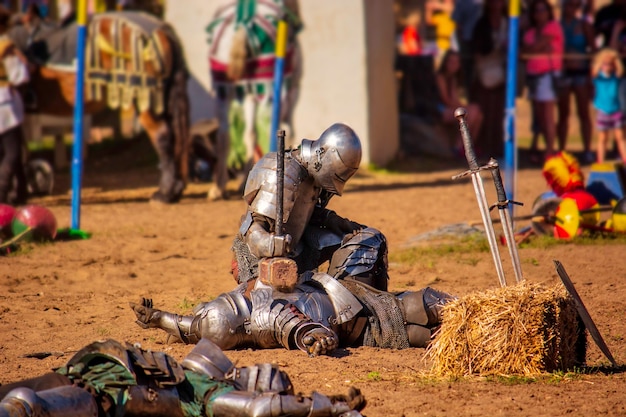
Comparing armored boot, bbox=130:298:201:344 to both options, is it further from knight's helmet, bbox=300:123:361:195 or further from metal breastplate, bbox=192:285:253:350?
knight's helmet, bbox=300:123:361:195

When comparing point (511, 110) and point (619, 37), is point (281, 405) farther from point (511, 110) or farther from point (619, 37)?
point (619, 37)

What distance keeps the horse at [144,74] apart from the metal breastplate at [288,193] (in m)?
5.51

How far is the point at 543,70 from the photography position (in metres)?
14.0

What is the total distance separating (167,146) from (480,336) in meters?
6.92

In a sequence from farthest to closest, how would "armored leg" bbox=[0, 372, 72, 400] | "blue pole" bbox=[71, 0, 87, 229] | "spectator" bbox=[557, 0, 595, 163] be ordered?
"spectator" bbox=[557, 0, 595, 163], "blue pole" bbox=[71, 0, 87, 229], "armored leg" bbox=[0, 372, 72, 400]

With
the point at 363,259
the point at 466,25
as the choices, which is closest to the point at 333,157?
the point at 363,259

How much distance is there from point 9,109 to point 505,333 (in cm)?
749

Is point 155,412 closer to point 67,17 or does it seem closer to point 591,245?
point 591,245

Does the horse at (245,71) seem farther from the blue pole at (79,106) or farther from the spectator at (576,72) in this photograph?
the spectator at (576,72)

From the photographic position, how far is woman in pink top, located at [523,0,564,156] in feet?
45.4

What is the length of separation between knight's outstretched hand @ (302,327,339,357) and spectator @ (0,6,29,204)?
21.6 feet

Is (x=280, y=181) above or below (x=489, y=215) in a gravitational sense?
above

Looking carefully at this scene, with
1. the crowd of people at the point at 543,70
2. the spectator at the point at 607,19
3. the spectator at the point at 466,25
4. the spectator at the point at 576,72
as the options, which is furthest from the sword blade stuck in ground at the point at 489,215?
the spectator at the point at 466,25

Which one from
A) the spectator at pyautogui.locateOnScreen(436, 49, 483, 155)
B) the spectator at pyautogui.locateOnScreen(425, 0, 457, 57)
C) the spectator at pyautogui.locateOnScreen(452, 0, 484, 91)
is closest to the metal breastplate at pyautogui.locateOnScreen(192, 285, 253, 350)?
the spectator at pyautogui.locateOnScreen(436, 49, 483, 155)
